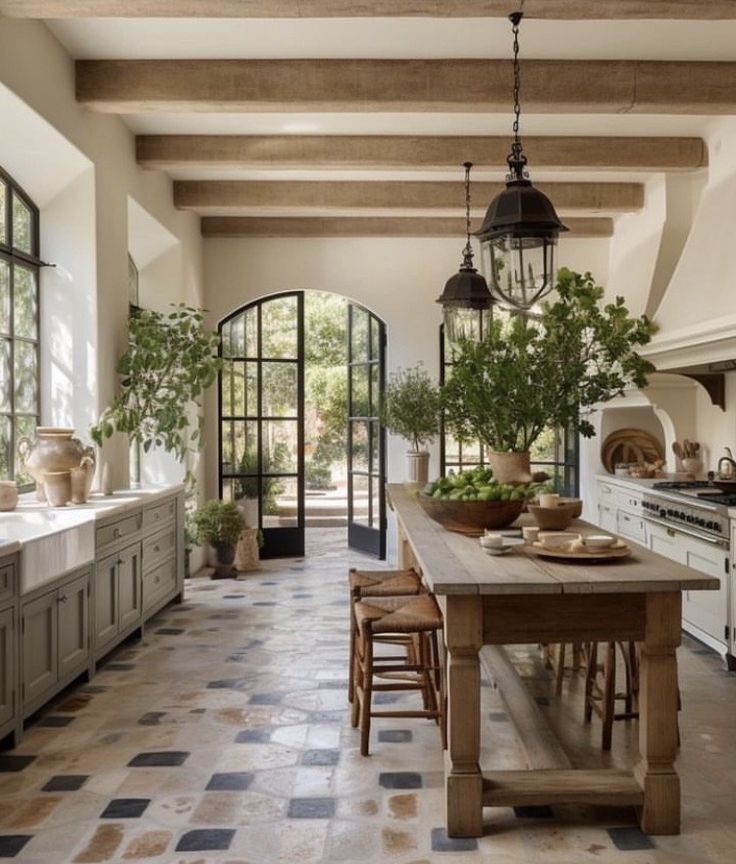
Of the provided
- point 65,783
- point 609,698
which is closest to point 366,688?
point 609,698

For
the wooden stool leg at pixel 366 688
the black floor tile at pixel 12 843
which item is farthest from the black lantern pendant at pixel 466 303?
the black floor tile at pixel 12 843

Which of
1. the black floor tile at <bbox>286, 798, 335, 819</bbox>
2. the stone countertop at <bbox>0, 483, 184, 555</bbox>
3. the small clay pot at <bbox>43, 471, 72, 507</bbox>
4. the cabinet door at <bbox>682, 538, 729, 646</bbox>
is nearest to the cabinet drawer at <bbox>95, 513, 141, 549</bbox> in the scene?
the stone countertop at <bbox>0, 483, 184, 555</bbox>

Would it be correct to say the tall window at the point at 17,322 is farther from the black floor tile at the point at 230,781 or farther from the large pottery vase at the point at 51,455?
the black floor tile at the point at 230,781

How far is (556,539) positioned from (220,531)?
487 cm

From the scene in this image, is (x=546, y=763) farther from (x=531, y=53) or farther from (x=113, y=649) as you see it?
(x=531, y=53)

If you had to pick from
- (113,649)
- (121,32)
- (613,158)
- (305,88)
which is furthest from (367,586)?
(613,158)

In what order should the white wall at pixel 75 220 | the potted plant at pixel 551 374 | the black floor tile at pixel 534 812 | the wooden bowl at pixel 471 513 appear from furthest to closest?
the white wall at pixel 75 220
the potted plant at pixel 551 374
the wooden bowl at pixel 471 513
the black floor tile at pixel 534 812

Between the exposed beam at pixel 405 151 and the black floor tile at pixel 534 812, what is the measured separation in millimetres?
4401

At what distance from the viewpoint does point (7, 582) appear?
11.2ft

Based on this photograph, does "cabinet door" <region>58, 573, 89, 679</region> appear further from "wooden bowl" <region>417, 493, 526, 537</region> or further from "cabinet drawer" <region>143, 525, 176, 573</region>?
"wooden bowl" <region>417, 493, 526, 537</region>

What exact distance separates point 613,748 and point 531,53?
3580mm

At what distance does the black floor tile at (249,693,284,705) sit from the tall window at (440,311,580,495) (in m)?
4.64

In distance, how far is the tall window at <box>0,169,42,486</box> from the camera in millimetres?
4906

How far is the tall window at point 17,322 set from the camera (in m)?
4.91
